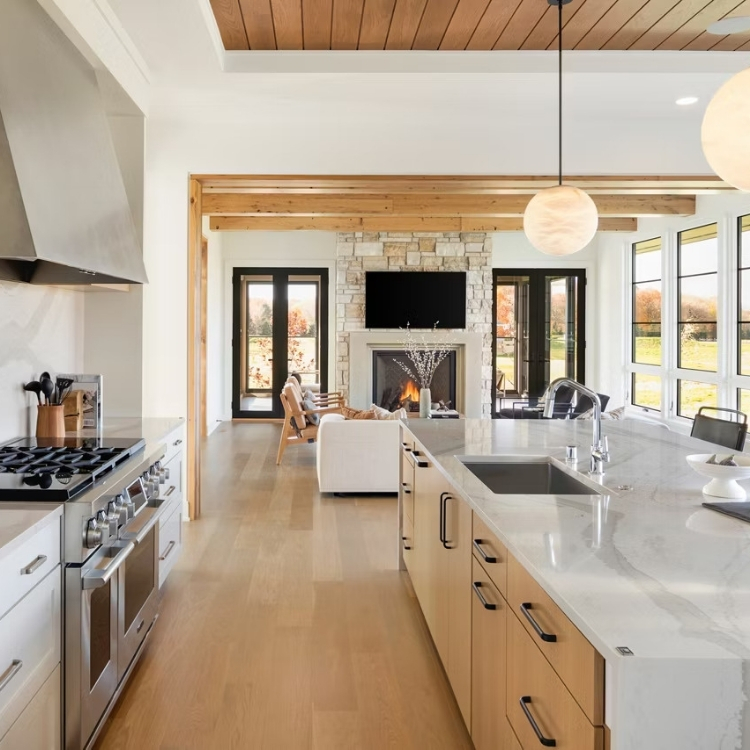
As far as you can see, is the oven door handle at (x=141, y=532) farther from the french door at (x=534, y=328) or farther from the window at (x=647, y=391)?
the french door at (x=534, y=328)

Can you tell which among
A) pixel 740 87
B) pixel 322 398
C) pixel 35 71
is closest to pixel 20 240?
pixel 35 71

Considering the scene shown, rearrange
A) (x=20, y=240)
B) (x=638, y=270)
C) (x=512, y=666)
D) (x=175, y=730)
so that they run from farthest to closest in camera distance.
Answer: (x=638, y=270) → (x=175, y=730) → (x=20, y=240) → (x=512, y=666)

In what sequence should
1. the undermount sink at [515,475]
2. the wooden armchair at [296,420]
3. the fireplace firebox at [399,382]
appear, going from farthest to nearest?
the fireplace firebox at [399,382] < the wooden armchair at [296,420] < the undermount sink at [515,475]

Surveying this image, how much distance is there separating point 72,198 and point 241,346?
8.26 meters

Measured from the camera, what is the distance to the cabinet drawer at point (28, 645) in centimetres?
163

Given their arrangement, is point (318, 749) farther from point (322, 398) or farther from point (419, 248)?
point (419, 248)

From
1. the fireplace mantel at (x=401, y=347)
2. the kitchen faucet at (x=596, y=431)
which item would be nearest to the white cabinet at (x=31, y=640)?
A: the kitchen faucet at (x=596, y=431)

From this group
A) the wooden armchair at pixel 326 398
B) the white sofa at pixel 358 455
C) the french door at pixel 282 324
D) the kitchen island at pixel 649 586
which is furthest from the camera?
the french door at pixel 282 324

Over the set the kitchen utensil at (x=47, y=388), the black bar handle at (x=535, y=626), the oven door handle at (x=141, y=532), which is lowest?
the oven door handle at (x=141, y=532)

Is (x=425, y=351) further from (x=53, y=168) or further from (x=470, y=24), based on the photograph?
(x=53, y=168)

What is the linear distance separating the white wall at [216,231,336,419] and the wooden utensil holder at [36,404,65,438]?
291 inches

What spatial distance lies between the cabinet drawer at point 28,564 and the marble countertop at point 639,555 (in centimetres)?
118

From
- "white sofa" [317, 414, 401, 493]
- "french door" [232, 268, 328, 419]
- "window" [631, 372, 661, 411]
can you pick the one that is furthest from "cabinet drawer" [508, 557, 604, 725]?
"french door" [232, 268, 328, 419]

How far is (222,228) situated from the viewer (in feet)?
29.0
